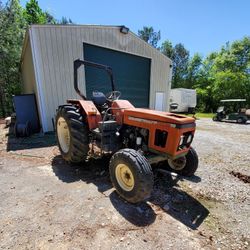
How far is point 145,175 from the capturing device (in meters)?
2.17

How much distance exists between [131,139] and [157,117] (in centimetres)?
73

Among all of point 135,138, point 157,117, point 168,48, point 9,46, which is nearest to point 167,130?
point 157,117

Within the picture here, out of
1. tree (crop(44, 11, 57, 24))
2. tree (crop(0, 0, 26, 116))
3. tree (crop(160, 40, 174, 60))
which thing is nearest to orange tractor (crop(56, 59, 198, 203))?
tree (crop(0, 0, 26, 116))

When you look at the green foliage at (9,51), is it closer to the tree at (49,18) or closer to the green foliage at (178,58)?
the tree at (49,18)

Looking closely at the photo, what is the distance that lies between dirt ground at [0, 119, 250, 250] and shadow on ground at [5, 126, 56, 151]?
4.30ft

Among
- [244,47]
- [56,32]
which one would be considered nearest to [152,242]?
[56,32]

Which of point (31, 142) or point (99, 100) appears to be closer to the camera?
point (99, 100)

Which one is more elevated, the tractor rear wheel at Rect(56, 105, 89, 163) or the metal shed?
the metal shed

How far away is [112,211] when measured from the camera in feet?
7.36

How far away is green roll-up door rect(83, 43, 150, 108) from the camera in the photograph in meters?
7.15

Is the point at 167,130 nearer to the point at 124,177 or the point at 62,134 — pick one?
the point at 124,177

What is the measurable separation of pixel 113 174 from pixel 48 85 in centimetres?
479

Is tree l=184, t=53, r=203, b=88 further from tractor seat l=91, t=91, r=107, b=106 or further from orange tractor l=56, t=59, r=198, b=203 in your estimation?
orange tractor l=56, t=59, r=198, b=203

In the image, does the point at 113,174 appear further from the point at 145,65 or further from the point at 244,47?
the point at 244,47
